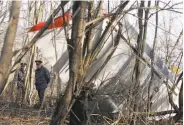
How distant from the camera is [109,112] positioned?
672 centimetres

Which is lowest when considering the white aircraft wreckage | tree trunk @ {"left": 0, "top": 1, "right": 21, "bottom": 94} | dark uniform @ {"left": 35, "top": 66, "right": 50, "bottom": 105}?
dark uniform @ {"left": 35, "top": 66, "right": 50, "bottom": 105}

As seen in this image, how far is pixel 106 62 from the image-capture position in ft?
19.6

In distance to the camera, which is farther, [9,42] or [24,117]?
[24,117]

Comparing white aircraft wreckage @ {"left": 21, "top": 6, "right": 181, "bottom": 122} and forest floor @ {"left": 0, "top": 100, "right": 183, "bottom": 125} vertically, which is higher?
white aircraft wreckage @ {"left": 21, "top": 6, "right": 181, "bottom": 122}

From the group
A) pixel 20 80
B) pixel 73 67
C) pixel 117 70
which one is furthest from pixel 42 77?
pixel 73 67

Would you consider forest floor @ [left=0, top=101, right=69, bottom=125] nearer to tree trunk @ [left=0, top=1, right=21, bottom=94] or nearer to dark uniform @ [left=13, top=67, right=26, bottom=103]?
dark uniform @ [left=13, top=67, right=26, bottom=103]

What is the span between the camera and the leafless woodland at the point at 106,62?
201 inches

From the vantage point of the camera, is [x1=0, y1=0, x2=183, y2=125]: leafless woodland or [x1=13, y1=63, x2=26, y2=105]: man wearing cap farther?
[x1=13, y1=63, x2=26, y2=105]: man wearing cap

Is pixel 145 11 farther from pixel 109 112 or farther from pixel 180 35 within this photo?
pixel 109 112

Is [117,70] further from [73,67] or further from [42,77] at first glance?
[42,77]

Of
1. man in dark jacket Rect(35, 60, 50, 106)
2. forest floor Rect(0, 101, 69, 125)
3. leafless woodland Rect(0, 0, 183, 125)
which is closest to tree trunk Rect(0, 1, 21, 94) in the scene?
leafless woodland Rect(0, 0, 183, 125)

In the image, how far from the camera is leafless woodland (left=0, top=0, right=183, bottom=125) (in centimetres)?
510

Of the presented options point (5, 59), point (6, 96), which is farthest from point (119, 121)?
point (6, 96)

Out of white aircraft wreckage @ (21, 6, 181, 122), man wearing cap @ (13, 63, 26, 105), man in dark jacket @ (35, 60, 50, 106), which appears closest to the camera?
white aircraft wreckage @ (21, 6, 181, 122)
